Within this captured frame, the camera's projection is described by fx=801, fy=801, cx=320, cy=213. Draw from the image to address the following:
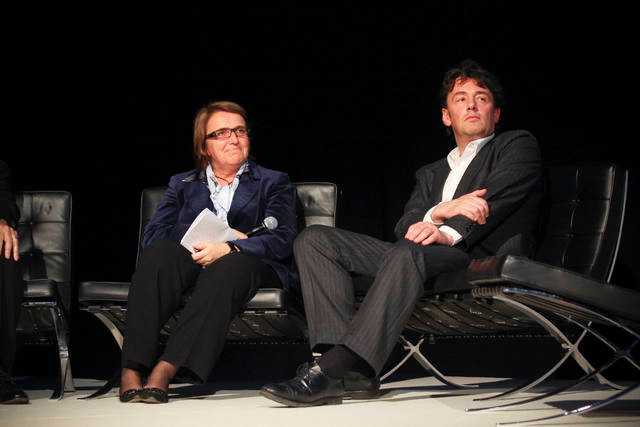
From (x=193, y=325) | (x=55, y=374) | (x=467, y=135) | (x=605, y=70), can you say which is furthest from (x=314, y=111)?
(x=55, y=374)

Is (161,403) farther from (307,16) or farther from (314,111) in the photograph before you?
(307,16)

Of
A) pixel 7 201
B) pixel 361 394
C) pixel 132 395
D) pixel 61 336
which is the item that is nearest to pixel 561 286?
pixel 361 394

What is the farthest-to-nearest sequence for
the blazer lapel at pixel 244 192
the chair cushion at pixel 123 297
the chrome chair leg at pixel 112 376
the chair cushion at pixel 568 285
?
the blazer lapel at pixel 244 192 → the chrome chair leg at pixel 112 376 → the chair cushion at pixel 123 297 → the chair cushion at pixel 568 285

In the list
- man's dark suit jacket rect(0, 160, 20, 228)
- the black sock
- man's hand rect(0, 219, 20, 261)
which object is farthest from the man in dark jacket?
the black sock

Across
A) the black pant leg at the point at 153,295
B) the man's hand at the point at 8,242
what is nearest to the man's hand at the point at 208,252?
the black pant leg at the point at 153,295

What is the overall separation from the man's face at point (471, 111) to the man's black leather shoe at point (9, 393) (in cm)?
183

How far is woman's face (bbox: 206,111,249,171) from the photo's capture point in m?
3.32

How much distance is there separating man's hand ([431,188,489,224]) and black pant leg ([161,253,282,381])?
67 centimetres

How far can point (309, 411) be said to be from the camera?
2.33m

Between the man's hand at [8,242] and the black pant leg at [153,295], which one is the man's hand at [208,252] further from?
the man's hand at [8,242]

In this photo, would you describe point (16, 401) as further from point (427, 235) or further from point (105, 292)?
point (427, 235)

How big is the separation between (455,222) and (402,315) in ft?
1.53

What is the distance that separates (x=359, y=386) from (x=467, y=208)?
681 mm

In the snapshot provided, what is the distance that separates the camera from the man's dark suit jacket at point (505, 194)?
2.67 metres
